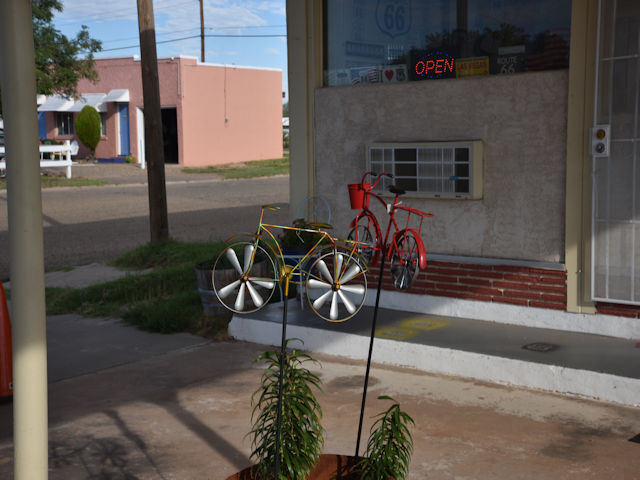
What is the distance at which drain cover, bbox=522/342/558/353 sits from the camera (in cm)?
642

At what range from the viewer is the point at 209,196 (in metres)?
23.6

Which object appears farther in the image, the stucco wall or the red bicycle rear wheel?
the stucco wall

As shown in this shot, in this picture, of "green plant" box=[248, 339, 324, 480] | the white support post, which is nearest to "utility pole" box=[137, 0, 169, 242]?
"green plant" box=[248, 339, 324, 480]

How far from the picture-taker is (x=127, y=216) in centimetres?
1852

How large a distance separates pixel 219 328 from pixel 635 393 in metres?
4.16

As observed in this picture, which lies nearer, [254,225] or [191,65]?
[254,225]

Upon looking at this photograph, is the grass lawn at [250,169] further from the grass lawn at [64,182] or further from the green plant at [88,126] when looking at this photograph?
the green plant at [88,126]

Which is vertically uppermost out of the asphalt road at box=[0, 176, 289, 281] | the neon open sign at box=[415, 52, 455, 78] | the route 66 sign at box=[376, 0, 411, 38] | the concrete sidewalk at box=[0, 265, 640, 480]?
the route 66 sign at box=[376, 0, 411, 38]

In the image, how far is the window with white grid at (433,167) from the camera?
7.47m

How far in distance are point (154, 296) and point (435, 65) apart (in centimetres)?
457

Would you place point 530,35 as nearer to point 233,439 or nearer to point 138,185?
point 233,439

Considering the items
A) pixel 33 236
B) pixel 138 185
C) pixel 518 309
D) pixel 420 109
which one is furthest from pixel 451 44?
pixel 138 185

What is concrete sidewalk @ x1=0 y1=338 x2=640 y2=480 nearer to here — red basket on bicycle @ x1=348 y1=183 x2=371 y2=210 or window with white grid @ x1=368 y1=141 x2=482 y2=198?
red basket on bicycle @ x1=348 y1=183 x2=371 y2=210

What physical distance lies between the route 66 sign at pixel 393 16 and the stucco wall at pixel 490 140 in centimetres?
62
